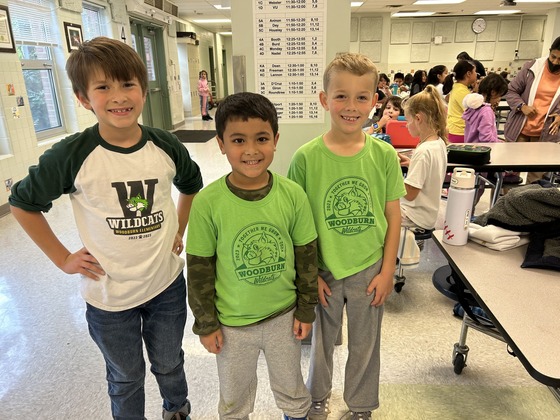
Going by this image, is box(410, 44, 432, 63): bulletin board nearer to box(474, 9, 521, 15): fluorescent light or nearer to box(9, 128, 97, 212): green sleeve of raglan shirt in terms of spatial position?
box(474, 9, 521, 15): fluorescent light

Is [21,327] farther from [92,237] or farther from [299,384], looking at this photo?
[299,384]

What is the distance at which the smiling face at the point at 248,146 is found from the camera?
1080 millimetres

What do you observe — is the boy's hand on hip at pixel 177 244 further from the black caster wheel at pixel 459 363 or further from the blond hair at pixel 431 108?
the blond hair at pixel 431 108

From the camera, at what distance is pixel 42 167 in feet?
3.57

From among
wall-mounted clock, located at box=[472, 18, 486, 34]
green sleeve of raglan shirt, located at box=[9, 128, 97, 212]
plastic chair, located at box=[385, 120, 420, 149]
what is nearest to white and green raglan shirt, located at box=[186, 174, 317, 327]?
green sleeve of raglan shirt, located at box=[9, 128, 97, 212]

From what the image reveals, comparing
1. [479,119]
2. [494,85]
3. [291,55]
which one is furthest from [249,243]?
[494,85]

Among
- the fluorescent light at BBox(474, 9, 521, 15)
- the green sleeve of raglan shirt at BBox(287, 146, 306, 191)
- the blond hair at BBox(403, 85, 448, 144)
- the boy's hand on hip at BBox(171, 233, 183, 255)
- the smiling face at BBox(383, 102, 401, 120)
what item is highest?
the fluorescent light at BBox(474, 9, 521, 15)

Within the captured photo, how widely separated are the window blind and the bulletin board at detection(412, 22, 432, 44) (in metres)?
11.9

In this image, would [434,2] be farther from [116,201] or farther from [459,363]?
[116,201]

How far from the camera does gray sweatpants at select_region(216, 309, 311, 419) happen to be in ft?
3.87

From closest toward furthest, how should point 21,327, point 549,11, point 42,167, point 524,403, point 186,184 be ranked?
point 42,167 < point 186,184 < point 524,403 < point 21,327 < point 549,11

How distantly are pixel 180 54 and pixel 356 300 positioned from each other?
1144 centimetres

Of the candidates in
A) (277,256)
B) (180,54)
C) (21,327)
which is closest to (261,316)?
(277,256)

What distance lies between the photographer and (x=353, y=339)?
4.58ft
